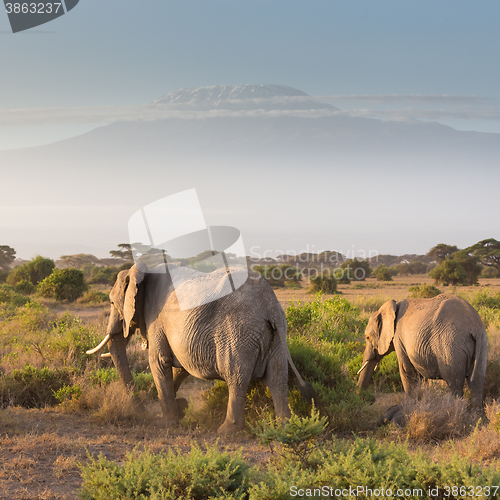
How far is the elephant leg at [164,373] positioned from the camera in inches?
287

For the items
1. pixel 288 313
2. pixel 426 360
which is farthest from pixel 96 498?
pixel 288 313

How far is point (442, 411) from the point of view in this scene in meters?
6.85

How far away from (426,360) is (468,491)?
14.7 feet

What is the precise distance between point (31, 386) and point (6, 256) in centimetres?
4632

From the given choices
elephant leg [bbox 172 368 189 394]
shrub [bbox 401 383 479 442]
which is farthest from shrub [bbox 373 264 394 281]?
elephant leg [bbox 172 368 189 394]

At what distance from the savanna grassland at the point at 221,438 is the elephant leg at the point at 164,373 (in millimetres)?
220

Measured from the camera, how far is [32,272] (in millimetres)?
33750

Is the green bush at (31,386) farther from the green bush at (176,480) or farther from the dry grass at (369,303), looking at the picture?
the dry grass at (369,303)

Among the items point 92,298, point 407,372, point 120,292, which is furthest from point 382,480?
point 92,298

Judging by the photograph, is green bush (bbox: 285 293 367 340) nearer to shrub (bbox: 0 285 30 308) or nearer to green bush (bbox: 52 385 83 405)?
green bush (bbox: 52 385 83 405)

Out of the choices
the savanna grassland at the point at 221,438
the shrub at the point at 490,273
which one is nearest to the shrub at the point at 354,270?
the shrub at the point at 490,273

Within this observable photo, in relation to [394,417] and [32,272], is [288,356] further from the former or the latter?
[32,272]

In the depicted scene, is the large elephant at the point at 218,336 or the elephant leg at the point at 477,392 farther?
the elephant leg at the point at 477,392

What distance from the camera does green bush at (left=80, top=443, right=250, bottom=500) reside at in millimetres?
4164
